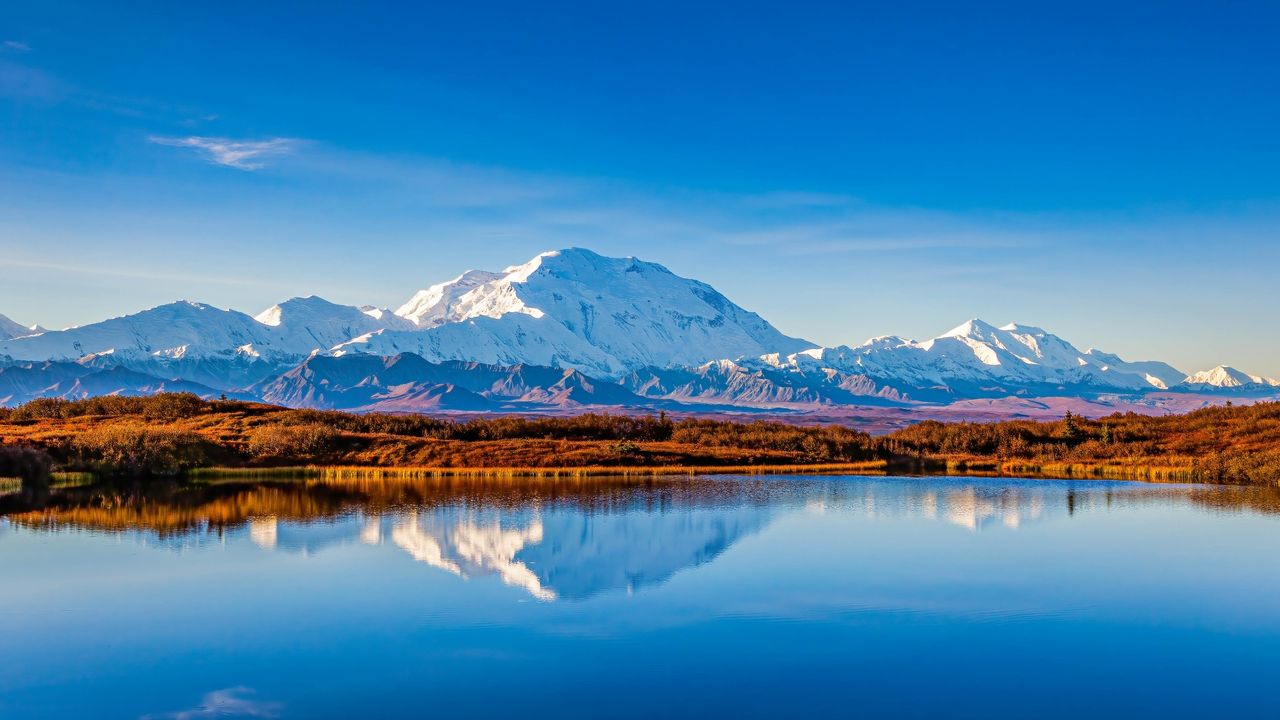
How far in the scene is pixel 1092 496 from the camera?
56.0 metres

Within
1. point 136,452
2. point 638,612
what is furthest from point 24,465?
point 638,612

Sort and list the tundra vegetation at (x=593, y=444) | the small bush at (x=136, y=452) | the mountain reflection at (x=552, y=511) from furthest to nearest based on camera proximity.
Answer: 1. the tundra vegetation at (x=593, y=444)
2. the small bush at (x=136, y=452)
3. the mountain reflection at (x=552, y=511)

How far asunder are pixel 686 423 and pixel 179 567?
72.0 m

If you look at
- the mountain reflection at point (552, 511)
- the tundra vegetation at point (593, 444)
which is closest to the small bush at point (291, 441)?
the tundra vegetation at point (593, 444)

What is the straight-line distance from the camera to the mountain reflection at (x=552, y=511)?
116ft

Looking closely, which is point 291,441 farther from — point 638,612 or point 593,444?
point 638,612

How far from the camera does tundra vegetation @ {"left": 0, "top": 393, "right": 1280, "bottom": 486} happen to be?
69.0 metres

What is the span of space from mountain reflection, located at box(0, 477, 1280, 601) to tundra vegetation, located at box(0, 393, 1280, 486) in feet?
23.9

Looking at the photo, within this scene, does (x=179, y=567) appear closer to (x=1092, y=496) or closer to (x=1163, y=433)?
(x=1092, y=496)

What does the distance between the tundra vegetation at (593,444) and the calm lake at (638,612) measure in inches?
888

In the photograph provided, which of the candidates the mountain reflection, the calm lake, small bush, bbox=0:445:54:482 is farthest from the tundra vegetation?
the calm lake

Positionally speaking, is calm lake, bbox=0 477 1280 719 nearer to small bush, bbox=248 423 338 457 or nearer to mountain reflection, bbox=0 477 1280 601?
mountain reflection, bbox=0 477 1280 601

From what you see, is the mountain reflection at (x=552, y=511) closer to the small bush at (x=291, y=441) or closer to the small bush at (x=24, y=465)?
the small bush at (x=24, y=465)

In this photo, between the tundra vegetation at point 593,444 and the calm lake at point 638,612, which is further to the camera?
the tundra vegetation at point 593,444
